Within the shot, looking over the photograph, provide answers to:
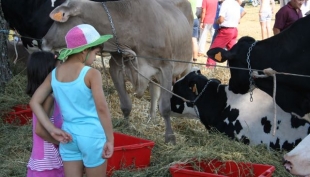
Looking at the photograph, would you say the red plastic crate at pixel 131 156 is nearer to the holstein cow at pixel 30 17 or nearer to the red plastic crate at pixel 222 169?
A: the red plastic crate at pixel 222 169

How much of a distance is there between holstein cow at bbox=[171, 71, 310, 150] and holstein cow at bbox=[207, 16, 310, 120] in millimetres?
249

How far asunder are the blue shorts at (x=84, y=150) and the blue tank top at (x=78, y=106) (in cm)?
4

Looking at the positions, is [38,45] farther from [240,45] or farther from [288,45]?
[288,45]

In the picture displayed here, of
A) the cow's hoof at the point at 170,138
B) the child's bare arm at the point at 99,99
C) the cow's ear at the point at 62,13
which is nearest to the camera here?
the child's bare arm at the point at 99,99

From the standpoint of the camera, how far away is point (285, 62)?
217 inches

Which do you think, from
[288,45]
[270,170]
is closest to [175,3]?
[288,45]

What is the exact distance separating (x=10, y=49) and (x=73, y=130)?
6759mm

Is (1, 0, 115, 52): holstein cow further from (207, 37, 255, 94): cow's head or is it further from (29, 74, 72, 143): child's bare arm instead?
(29, 74, 72, 143): child's bare arm

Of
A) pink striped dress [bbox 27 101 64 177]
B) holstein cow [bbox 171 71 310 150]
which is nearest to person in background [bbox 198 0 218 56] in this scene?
holstein cow [bbox 171 71 310 150]

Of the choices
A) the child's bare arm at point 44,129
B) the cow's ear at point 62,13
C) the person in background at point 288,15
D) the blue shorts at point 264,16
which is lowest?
the child's bare arm at point 44,129

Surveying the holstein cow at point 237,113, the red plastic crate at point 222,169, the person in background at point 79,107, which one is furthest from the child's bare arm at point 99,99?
the holstein cow at point 237,113

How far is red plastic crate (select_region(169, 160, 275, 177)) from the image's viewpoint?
4.43 m

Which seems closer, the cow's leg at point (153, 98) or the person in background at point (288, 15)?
the cow's leg at point (153, 98)

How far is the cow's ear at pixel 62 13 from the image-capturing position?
18.9 ft
